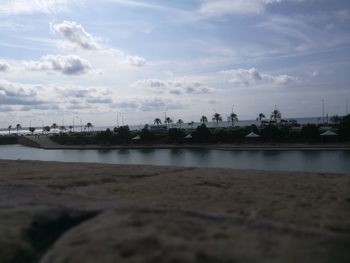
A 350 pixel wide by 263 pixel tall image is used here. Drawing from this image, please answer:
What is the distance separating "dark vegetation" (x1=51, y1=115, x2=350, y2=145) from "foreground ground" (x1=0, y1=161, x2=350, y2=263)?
3838 cm

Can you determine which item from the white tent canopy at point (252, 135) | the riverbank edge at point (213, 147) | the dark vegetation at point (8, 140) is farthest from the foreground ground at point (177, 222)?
the dark vegetation at point (8, 140)

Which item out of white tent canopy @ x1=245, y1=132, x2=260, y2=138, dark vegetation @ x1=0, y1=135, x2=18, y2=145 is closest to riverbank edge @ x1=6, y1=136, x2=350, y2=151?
white tent canopy @ x1=245, y1=132, x2=260, y2=138

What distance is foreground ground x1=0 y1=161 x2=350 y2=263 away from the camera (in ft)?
15.7

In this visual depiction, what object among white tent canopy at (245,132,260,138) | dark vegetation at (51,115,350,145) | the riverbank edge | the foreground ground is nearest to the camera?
the foreground ground

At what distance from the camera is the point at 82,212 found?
713cm

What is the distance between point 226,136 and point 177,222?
164 feet

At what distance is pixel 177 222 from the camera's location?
596 cm

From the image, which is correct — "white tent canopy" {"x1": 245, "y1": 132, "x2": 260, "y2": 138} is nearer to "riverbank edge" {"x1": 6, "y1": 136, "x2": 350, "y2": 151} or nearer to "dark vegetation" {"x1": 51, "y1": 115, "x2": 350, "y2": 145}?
"dark vegetation" {"x1": 51, "y1": 115, "x2": 350, "y2": 145}

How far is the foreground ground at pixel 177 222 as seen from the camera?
4785 millimetres

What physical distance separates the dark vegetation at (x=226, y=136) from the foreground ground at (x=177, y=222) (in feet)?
126

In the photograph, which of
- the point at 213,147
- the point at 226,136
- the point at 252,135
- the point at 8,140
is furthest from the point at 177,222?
the point at 8,140

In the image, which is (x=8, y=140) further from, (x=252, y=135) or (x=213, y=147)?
(x=252, y=135)

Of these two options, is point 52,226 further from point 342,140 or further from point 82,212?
point 342,140

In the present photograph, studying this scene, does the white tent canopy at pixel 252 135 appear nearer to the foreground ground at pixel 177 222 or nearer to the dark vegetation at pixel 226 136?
the dark vegetation at pixel 226 136
